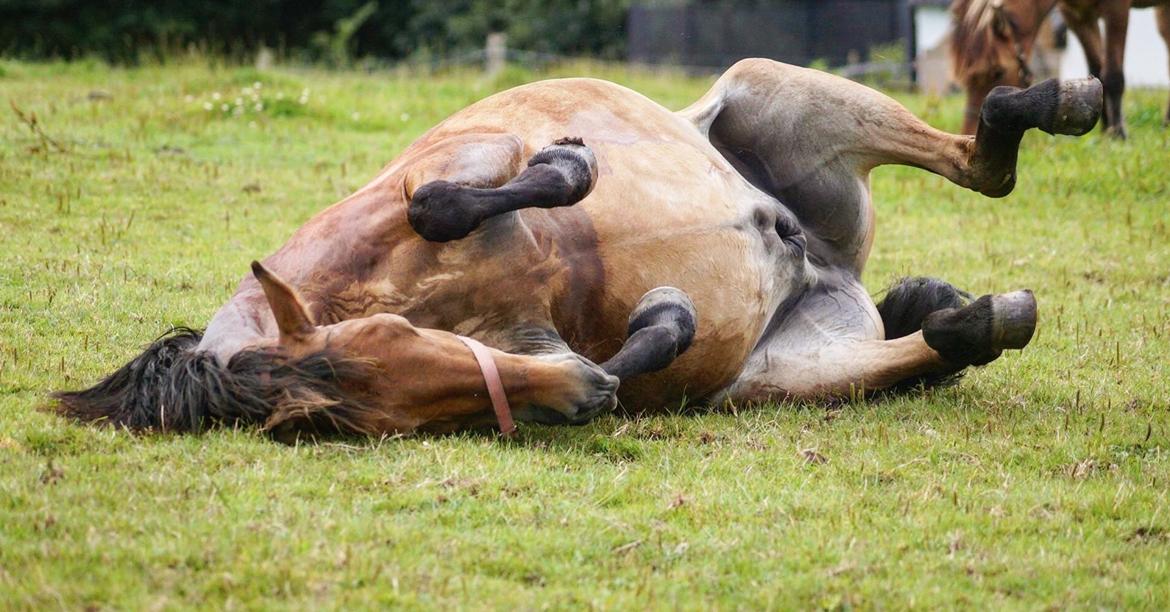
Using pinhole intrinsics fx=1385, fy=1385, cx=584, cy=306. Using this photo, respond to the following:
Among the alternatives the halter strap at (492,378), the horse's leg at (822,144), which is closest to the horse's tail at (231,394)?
the halter strap at (492,378)

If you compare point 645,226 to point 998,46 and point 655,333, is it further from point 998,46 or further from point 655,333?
point 998,46

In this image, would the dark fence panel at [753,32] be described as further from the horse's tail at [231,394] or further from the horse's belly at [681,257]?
the horse's tail at [231,394]

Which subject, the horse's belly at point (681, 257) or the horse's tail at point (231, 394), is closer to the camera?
the horse's tail at point (231, 394)

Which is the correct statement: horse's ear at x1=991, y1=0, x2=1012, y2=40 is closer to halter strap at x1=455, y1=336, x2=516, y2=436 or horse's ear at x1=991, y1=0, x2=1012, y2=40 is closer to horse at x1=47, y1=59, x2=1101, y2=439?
horse at x1=47, y1=59, x2=1101, y2=439

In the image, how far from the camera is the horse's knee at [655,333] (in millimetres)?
4312

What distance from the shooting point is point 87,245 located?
7.77 metres

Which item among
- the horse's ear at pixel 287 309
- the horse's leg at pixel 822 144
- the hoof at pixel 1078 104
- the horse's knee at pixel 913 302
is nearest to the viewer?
the horse's ear at pixel 287 309

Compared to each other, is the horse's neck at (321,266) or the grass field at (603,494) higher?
the horse's neck at (321,266)

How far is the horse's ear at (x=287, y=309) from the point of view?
3943 millimetres

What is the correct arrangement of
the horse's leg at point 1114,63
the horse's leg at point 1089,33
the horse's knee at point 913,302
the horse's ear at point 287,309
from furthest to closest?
the horse's leg at point 1089,33
the horse's leg at point 1114,63
the horse's knee at point 913,302
the horse's ear at point 287,309

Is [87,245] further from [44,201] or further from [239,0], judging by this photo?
[239,0]

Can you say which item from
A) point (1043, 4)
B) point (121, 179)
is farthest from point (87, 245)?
point (1043, 4)

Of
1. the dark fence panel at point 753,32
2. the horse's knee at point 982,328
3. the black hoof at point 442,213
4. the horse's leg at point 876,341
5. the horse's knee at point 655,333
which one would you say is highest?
the black hoof at point 442,213

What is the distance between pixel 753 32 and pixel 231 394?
30054 mm
